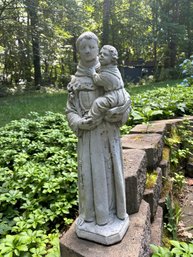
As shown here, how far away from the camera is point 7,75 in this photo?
1938 centimetres

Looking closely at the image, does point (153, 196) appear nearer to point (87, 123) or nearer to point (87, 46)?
point (87, 123)

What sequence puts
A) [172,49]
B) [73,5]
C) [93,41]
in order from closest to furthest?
[93,41] < [73,5] < [172,49]

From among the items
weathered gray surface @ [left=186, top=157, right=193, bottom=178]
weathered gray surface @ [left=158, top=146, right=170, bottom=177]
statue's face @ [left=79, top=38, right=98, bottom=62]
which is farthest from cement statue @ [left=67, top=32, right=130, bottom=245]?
weathered gray surface @ [left=186, top=157, right=193, bottom=178]

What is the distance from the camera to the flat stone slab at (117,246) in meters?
1.75

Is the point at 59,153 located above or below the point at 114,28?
below

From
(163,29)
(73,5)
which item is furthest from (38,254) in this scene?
(163,29)

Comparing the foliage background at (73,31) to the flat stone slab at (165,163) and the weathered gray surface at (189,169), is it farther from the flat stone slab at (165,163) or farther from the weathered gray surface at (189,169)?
the flat stone slab at (165,163)

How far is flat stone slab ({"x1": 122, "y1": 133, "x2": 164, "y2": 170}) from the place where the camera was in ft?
9.64

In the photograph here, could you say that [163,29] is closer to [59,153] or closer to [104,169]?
[59,153]

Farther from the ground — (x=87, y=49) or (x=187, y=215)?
(x=87, y=49)

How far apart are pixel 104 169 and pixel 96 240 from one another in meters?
0.49

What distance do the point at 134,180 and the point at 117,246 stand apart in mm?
575

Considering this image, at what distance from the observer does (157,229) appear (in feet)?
8.09

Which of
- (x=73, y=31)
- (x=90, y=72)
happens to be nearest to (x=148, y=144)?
(x=90, y=72)
